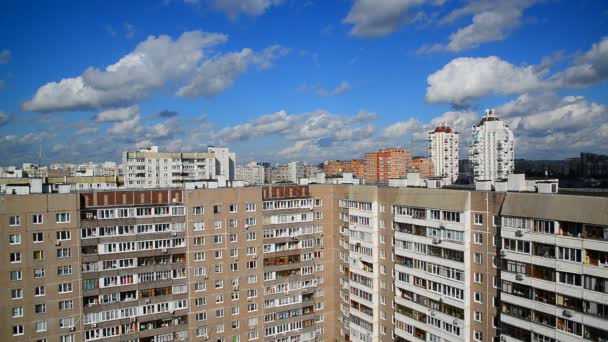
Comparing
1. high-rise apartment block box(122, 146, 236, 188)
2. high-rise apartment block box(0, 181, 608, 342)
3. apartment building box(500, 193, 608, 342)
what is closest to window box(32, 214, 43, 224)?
high-rise apartment block box(0, 181, 608, 342)

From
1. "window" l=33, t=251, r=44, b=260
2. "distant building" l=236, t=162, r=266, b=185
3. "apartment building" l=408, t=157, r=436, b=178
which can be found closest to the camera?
"window" l=33, t=251, r=44, b=260

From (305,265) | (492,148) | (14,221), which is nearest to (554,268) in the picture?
(305,265)

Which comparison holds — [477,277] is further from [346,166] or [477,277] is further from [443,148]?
[346,166]

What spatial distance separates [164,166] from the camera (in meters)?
90.1

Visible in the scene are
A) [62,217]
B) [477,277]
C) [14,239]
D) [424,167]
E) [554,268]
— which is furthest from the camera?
[424,167]

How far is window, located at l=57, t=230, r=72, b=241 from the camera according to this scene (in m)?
30.1

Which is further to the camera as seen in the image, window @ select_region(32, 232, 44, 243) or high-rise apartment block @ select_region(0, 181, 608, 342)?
window @ select_region(32, 232, 44, 243)

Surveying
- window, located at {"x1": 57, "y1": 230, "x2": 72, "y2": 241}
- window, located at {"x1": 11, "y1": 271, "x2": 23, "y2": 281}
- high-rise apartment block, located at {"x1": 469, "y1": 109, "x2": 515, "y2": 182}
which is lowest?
window, located at {"x1": 11, "y1": 271, "x2": 23, "y2": 281}

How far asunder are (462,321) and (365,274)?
30.7ft

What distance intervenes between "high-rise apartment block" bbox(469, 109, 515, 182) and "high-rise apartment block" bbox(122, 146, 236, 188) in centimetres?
7656

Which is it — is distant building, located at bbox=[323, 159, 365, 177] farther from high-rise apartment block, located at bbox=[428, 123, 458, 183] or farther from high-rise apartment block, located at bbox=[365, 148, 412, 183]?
high-rise apartment block, located at bbox=[428, 123, 458, 183]

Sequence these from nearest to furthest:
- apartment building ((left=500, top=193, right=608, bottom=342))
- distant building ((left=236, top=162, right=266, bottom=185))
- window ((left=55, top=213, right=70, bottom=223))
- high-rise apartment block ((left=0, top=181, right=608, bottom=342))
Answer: apartment building ((left=500, top=193, right=608, bottom=342))
high-rise apartment block ((left=0, top=181, right=608, bottom=342))
window ((left=55, top=213, right=70, bottom=223))
distant building ((left=236, top=162, right=266, bottom=185))

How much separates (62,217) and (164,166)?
2408 inches

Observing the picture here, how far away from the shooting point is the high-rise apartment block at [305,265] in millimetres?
23688
